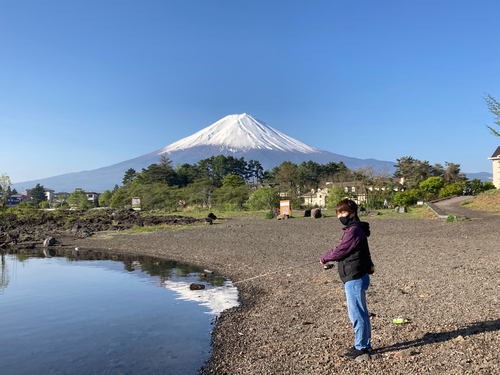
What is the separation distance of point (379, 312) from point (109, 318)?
4.59m

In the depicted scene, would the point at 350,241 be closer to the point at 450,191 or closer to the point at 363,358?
the point at 363,358

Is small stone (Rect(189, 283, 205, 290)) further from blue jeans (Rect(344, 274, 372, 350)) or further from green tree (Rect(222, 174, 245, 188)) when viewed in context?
green tree (Rect(222, 174, 245, 188))

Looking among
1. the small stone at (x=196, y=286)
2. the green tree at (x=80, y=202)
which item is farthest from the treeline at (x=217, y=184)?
the small stone at (x=196, y=286)

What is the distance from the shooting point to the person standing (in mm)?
3771

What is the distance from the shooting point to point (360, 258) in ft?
12.4

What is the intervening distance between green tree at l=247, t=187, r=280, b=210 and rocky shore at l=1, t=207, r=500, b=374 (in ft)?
69.4

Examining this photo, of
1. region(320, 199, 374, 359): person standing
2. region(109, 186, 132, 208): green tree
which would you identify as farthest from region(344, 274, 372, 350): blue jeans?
region(109, 186, 132, 208): green tree

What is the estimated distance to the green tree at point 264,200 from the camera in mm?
33469

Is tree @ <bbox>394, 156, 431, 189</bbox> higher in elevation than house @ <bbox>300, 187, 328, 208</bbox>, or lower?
higher

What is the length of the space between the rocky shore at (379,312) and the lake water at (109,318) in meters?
0.51

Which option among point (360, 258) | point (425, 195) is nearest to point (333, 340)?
point (360, 258)

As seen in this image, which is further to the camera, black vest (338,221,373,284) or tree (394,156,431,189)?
tree (394,156,431,189)

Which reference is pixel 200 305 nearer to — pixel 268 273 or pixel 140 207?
pixel 268 273

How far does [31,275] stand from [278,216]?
14.7 meters
